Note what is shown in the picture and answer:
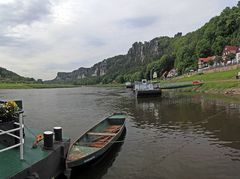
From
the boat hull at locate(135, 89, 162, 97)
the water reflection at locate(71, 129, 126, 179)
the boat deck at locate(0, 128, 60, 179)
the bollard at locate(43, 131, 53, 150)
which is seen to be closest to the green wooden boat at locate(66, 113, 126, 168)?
the water reflection at locate(71, 129, 126, 179)

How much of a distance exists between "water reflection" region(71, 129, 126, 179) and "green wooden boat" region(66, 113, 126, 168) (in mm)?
530

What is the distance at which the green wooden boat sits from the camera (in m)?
12.4

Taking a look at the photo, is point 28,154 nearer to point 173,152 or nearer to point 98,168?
point 98,168

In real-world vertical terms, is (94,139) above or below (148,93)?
below

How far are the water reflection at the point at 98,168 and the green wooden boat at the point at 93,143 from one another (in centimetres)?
53

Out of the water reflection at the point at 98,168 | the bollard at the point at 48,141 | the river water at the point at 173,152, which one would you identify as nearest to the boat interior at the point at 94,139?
the water reflection at the point at 98,168

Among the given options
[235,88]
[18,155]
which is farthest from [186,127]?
[235,88]

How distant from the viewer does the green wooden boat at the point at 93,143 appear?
12.4 m

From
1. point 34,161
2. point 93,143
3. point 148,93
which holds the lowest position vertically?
point 93,143

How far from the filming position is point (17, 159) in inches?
375

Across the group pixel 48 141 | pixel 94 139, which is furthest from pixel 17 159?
pixel 94 139

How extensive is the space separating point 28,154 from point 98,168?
15.5ft

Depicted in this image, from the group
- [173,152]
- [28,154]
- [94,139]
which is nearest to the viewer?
[28,154]

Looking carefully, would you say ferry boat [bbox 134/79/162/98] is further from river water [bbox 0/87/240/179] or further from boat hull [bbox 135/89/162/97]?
river water [bbox 0/87/240/179]
